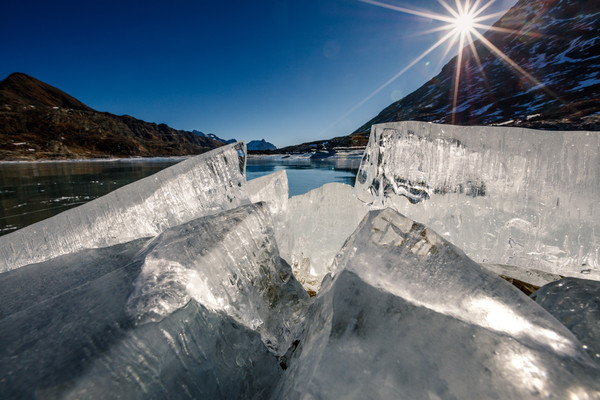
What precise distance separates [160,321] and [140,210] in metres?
1.35

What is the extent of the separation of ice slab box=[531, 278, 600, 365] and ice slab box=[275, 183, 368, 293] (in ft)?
4.14

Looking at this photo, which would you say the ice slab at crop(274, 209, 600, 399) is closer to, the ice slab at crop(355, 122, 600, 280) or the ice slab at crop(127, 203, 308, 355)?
the ice slab at crop(127, 203, 308, 355)

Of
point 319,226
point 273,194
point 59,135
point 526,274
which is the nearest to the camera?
point 526,274

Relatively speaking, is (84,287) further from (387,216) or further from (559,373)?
(559,373)

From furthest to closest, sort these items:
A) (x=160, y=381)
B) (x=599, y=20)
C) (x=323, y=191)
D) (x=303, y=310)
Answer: (x=599, y=20)
(x=323, y=191)
(x=303, y=310)
(x=160, y=381)

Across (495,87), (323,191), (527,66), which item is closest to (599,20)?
(527,66)

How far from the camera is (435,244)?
96 cm

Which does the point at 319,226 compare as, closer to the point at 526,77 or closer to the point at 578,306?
the point at 578,306

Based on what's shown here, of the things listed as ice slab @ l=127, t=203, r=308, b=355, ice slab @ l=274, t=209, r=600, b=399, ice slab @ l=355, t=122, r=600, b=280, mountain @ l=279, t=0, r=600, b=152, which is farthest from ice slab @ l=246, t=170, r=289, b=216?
mountain @ l=279, t=0, r=600, b=152

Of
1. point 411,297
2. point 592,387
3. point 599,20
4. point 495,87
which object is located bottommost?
point 592,387

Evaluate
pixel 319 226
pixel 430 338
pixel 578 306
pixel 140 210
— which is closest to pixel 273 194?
pixel 319 226

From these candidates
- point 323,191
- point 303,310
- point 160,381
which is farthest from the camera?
point 323,191

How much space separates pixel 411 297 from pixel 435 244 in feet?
0.91

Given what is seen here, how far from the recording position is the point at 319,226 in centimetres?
230
